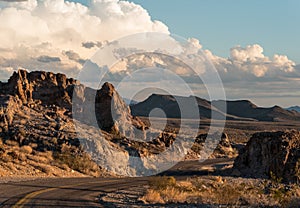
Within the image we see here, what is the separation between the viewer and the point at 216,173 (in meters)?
42.7

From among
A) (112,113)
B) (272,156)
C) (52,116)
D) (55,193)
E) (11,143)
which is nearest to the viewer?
(55,193)

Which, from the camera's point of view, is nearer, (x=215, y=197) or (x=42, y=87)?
(x=215, y=197)

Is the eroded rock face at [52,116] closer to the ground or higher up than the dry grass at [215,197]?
higher up

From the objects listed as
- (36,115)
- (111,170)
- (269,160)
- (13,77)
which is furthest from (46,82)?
(269,160)

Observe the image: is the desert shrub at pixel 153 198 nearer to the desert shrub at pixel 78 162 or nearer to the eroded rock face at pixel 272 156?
the eroded rock face at pixel 272 156

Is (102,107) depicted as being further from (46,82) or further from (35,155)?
(35,155)

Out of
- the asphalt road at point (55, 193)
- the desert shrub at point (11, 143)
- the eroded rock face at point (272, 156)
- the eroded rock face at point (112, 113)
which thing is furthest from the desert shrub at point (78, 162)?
the eroded rock face at point (112, 113)

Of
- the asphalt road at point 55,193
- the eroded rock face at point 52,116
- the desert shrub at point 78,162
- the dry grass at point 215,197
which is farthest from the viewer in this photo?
the eroded rock face at point 52,116

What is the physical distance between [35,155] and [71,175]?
434 centimetres

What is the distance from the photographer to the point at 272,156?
3781 cm

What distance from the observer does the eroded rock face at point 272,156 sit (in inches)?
1430

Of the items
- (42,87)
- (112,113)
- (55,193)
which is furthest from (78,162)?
(42,87)

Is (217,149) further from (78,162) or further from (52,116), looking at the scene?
(78,162)

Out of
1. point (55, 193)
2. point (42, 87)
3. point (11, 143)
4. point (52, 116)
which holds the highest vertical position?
point (42, 87)
